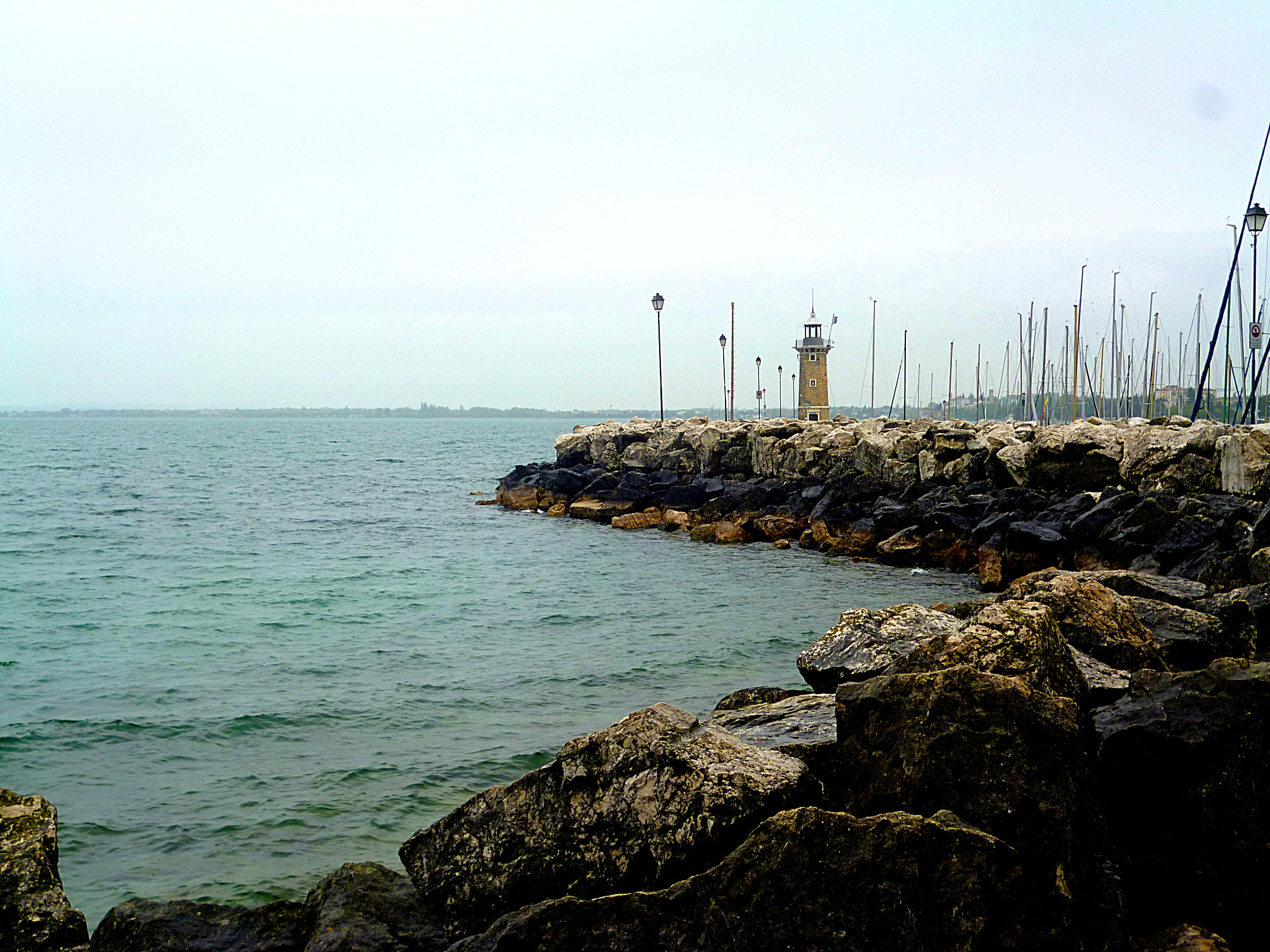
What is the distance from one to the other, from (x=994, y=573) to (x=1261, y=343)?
29.1 meters

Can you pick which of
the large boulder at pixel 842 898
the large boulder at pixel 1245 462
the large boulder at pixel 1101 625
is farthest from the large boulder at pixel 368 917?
the large boulder at pixel 1245 462

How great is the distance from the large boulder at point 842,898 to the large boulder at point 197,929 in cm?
164

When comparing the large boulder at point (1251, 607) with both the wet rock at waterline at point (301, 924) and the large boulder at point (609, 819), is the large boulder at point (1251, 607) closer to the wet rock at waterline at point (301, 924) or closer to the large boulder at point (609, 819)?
the large boulder at point (609, 819)

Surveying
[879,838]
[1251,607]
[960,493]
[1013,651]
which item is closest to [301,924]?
[879,838]

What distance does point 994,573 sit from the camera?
669 inches

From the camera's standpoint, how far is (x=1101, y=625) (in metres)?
6.50

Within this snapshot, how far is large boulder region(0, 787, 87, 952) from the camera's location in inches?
180

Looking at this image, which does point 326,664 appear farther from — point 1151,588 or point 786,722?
point 1151,588

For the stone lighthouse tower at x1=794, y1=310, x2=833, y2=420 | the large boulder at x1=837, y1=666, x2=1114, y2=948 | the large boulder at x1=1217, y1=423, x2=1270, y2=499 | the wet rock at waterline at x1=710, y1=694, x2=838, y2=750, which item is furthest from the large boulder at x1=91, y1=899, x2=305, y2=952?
the stone lighthouse tower at x1=794, y1=310, x2=833, y2=420

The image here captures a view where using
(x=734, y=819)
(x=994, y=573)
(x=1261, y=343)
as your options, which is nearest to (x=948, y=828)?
(x=734, y=819)

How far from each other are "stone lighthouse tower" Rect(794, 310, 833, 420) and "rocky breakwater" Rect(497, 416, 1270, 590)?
24402 mm

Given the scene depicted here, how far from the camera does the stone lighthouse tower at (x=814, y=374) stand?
201 feet

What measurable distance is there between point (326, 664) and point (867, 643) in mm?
8248

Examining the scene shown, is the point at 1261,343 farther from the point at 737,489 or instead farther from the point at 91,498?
the point at 91,498
